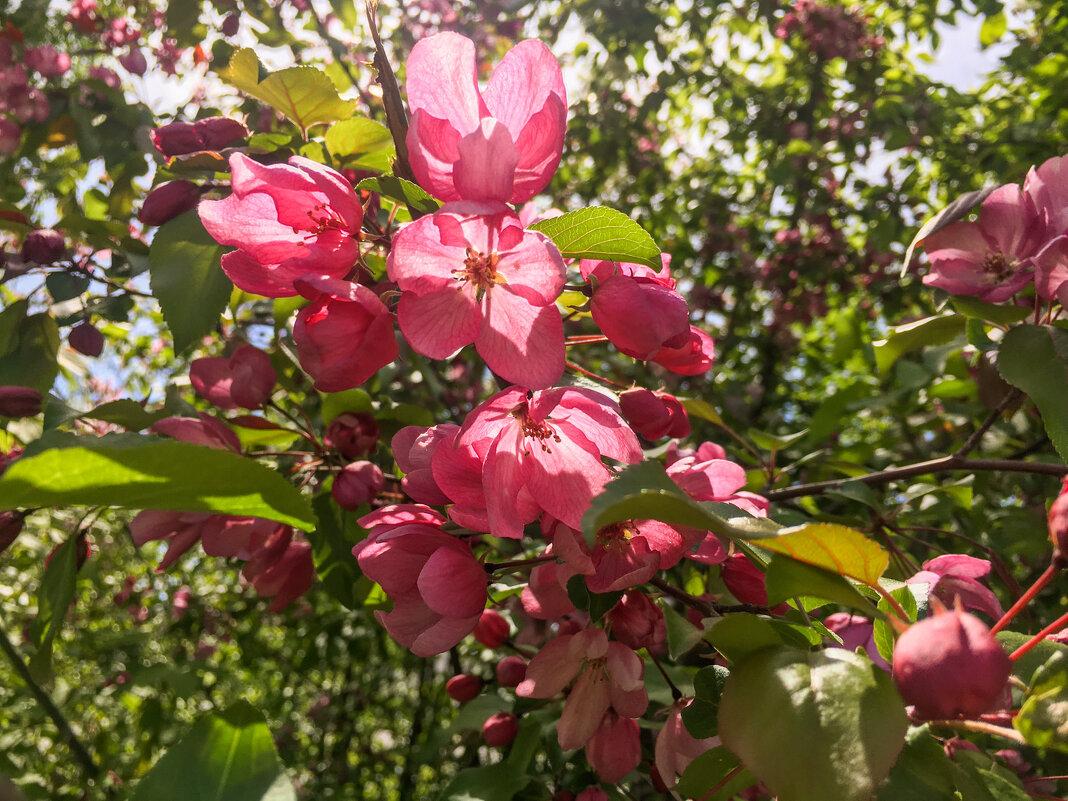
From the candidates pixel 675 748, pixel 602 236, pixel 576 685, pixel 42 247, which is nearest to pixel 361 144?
pixel 602 236

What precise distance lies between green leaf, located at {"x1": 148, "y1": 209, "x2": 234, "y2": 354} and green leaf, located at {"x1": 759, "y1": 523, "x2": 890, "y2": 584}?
0.88m

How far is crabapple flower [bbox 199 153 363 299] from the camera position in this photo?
0.77 m

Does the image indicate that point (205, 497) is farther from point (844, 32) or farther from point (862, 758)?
point (844, 32)

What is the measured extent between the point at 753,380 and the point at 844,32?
1.98 meters

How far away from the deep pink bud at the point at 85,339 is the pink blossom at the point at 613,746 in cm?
139

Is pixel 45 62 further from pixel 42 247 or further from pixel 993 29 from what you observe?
pixel 993 29

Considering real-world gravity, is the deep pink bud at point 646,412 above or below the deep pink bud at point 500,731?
above

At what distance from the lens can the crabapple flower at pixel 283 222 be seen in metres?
0.77

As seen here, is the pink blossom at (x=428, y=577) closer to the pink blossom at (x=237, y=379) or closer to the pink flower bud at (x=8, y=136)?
the pink blossom at (x=237, y=379)

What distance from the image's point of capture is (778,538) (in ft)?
1.82

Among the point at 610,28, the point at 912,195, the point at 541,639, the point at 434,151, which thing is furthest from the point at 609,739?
the point at 912,195

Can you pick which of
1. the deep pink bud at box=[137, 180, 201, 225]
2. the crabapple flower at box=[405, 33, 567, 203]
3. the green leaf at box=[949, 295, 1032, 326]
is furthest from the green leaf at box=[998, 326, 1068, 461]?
the deep pink bud at box=[137, 180, 201, 225]

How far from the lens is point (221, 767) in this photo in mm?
648

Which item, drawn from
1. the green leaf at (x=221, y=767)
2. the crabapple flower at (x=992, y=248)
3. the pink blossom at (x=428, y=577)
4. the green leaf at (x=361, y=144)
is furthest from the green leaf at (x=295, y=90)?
the crabapple flower at (x=992, y=248)
